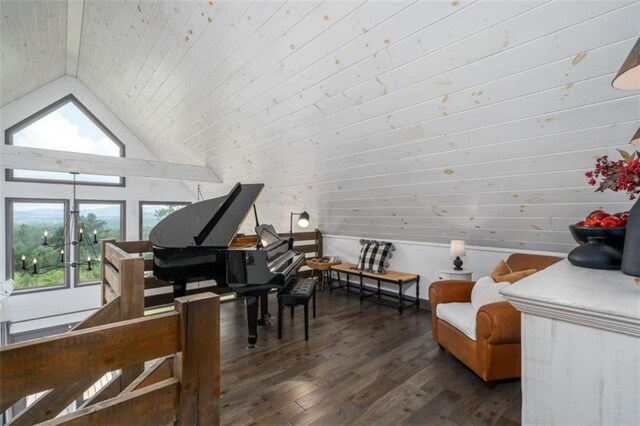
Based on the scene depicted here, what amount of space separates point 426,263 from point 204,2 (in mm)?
3731

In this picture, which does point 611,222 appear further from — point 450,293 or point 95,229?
point 95,229

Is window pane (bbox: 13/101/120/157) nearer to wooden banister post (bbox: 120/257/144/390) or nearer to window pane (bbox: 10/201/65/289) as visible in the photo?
window pane (bbox: 10/201/65/289)

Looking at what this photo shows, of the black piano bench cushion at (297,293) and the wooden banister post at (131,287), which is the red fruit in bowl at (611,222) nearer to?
the wooden banister post at (131,287)

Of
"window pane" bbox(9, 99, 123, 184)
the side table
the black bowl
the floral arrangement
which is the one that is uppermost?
"window pane" bbox(9, 99, 123, 184)

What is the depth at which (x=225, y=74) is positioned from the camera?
9.26ft

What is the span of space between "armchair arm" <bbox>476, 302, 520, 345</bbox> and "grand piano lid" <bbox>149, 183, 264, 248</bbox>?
2.23 metres

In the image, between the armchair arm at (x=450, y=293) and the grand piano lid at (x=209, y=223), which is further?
the grand piano lid at (x=209, y=223)

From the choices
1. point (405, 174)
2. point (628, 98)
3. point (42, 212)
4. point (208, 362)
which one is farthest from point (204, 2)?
point (42, 212)

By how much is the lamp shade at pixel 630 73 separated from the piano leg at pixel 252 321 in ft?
9.14

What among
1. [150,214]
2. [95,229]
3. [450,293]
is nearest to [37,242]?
[95,229]

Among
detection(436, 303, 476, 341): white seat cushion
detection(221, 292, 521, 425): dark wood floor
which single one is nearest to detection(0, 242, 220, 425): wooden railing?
detection(221, 292, 521, 425): dark wood floor

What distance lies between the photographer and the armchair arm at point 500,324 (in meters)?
2.01

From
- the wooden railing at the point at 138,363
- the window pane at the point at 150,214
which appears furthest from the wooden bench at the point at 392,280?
the window pane at the point at 150,214

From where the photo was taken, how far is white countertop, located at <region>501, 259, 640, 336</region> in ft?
1.94
